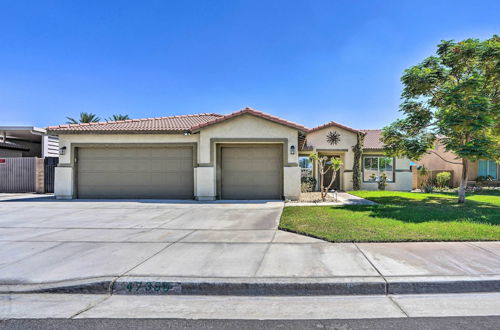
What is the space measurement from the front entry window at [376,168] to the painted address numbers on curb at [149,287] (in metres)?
16.6

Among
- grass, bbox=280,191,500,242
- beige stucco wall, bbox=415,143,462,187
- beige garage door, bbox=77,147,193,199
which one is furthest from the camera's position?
beige stucco wall, bbox=415,143,462,187

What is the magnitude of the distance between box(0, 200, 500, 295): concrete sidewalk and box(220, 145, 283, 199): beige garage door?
18.1ft

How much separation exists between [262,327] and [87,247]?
425 cm

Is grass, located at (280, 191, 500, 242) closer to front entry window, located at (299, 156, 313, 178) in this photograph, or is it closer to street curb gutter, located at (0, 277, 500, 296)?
street curb gutter, located at (0, 277, 500, 296)

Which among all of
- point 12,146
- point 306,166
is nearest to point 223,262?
point 306,166

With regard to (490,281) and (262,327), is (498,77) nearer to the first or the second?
(490,281)

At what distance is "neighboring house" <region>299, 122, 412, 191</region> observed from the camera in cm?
1753

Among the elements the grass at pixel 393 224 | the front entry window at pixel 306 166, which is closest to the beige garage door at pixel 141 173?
the grass at pixel 393 224

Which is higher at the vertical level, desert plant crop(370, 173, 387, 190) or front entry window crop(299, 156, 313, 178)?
front entry window crop(299, 156, 313, 178)

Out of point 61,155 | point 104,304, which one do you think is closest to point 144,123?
point 61,155

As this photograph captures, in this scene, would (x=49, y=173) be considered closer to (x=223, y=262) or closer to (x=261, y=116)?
(x=261, y=116)

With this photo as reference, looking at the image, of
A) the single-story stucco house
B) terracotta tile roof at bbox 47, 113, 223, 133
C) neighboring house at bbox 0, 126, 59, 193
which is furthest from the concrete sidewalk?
neighboring house at bbox 0, 126, 59, 193

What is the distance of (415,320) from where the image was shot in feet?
10.2

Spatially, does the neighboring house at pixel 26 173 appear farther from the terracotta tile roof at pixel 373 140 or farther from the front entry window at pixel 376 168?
the terracotta tile roof at pixel 373 140
